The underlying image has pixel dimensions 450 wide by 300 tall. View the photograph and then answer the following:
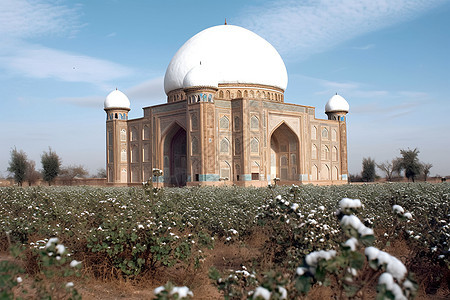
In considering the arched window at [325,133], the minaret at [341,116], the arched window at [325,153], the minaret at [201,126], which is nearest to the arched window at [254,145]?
the minaret at [201,126]

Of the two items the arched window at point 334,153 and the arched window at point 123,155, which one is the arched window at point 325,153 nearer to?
the arched window at point 334,153

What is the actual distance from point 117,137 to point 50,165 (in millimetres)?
9247

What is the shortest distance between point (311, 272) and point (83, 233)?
3.46 metres

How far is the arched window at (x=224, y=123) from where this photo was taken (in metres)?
20.7

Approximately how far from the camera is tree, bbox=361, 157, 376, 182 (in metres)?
35.6

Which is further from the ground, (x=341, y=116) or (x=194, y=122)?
(x=341, y=116)

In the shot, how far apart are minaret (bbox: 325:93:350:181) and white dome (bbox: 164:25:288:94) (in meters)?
3.70

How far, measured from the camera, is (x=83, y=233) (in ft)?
15.6

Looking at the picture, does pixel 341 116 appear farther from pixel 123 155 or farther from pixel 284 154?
pixel 123 155

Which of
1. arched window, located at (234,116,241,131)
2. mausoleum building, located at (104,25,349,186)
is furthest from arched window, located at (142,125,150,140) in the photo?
arched window, located at (234,116,241,131)

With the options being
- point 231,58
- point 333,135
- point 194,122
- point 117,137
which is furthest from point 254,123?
point 117,137

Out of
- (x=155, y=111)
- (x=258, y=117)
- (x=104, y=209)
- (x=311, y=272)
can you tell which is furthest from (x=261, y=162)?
(x=311, y=272)

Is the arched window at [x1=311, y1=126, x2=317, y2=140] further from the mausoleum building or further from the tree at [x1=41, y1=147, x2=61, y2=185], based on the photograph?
the tree at [x1=41, y1=147, x2=61, y2=185]

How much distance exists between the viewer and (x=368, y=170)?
3578 cm
